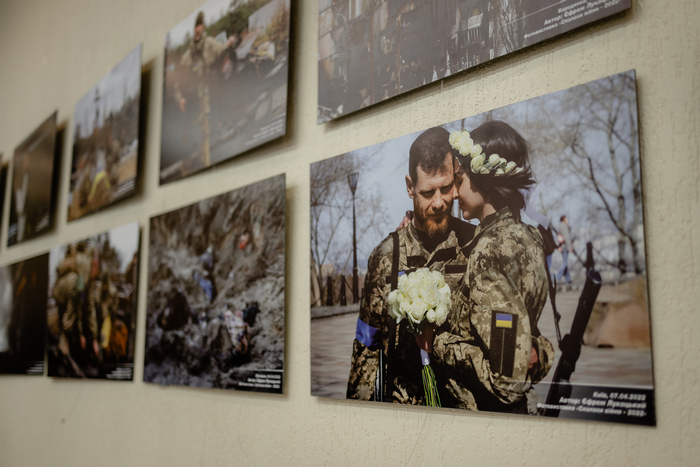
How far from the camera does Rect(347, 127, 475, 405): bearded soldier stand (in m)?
1.82

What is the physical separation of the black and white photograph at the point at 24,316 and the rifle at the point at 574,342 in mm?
4182

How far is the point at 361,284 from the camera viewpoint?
2055mm

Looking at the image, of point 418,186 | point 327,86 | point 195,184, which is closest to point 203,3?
point 195,184

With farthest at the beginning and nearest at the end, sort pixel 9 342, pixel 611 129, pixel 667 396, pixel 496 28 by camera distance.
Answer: pixel 9 342
pixel 496 28
pixel 611 129
pixel 667 396

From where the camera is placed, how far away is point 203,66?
10.0 ft

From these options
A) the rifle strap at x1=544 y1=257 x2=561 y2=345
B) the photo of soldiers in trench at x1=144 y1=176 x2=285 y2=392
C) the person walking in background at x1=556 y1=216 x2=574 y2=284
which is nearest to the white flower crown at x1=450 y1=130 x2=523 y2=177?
the person walking in background at x1=556 y1=216 x2=574 y2=284

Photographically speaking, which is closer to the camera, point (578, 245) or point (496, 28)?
point (578, 245)

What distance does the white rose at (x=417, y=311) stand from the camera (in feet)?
6.05

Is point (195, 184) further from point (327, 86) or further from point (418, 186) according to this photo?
point (418, 186)

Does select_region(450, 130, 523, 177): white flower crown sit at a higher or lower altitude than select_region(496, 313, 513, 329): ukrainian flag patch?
higher

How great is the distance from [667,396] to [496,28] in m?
1.17

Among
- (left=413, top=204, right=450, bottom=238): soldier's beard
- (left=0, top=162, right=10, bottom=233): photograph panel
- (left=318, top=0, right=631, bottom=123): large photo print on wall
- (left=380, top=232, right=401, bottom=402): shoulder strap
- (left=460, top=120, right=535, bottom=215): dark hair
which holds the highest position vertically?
(left=0, top=162, right=10, bottom=233): photograph panel

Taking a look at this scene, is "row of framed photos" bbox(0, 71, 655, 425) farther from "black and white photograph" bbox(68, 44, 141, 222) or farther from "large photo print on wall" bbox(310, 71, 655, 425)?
"black and white photograph" bbox(68, 44, 141, 222)

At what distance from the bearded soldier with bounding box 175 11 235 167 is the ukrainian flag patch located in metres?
1.82
